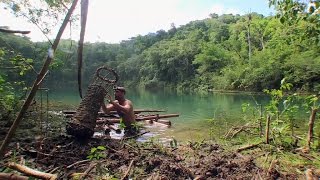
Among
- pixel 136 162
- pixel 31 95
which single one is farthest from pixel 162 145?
pixel 31 95

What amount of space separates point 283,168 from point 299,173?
29cm

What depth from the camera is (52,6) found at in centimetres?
912

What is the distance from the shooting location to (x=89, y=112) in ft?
21.9

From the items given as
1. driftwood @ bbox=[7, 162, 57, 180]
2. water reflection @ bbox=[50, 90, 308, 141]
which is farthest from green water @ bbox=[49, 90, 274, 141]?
driftwood @ bbox=[7, 162, 57, 180]

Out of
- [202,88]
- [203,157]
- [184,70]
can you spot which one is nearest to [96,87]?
[203,157]

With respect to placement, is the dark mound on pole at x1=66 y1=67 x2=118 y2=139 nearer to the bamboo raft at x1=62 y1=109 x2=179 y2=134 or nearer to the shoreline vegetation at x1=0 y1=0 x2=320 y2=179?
the shoreline vegetation at x1=0 y1=0 x2=320 y2=179

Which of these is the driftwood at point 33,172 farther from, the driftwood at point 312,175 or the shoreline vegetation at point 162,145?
the driftwood at point 312,175

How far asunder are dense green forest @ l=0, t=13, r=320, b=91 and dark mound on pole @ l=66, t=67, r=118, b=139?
18740 mm

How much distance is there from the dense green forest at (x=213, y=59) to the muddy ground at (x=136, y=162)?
784 inches

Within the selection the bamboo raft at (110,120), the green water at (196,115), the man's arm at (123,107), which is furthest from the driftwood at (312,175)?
the bamboo raft at (110,120)

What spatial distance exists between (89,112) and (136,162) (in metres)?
2.01

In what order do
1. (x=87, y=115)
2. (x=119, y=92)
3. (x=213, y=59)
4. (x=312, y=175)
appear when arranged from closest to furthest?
(x=312, y=175) → (x=87, y=115) → (x=119, y=92) → (x=213, y=59)

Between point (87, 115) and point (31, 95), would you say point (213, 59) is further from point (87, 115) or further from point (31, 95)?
point (31, 95)

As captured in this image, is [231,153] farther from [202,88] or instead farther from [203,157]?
[202,88]
